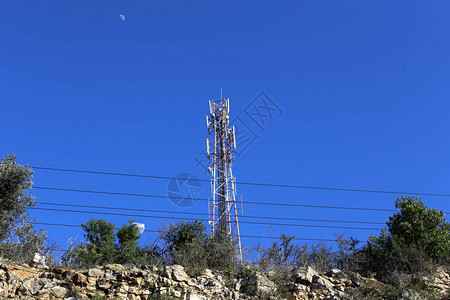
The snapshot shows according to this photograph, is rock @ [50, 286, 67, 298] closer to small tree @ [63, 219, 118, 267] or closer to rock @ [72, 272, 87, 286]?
rock @ [72, 272, 87, 286]

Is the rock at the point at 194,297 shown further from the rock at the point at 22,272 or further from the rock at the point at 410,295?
the rock at the point at 410,295

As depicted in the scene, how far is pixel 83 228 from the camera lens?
31.6 meters

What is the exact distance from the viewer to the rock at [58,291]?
47.7 feet

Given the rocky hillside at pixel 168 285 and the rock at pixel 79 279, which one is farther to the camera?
the rock at pixel 79 279

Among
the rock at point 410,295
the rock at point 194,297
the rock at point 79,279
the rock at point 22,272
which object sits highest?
the rock at point 22,272

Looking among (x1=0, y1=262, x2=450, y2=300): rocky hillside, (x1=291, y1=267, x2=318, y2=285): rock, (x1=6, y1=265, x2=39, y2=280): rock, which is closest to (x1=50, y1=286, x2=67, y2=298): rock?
(x1=0, y1=262, x2=450, y2=300): rocky hillside

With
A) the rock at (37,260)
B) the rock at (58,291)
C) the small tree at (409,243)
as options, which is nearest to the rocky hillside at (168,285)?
the rock at (58,291)

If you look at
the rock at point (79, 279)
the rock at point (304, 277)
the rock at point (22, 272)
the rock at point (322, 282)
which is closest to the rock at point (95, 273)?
the rock at point (79, 279)

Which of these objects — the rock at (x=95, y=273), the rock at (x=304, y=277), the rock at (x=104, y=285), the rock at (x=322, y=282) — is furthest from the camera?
the rock at (x=304, y=277)

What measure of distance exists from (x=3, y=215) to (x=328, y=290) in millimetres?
15822

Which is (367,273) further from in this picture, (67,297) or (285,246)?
(67,297)

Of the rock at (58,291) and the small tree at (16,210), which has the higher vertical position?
the small tree at (16,210)

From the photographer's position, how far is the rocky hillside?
1468cm

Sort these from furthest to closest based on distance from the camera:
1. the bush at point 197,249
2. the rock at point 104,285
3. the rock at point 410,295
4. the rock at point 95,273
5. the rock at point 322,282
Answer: the bush at point 197,249
the rock at point 322,282
the rock at point 410,295
the rock at point 95,273
the rock at point 104,285
